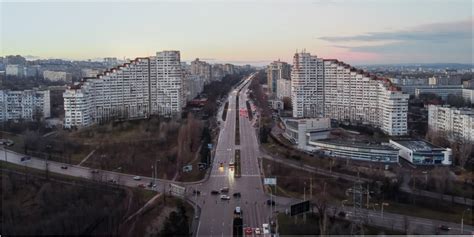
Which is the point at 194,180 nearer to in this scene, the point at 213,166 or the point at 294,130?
the point at 213,166

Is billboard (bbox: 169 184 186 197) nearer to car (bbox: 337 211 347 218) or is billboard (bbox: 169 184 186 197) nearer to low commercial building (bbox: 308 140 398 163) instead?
car (bbox: 337 211 347 218)

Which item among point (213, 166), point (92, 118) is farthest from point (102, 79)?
point (213, 166)

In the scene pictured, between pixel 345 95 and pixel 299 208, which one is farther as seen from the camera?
pixel 345 95

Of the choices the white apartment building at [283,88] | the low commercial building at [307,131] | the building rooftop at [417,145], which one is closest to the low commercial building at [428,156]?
the building rooftop at [417,145]

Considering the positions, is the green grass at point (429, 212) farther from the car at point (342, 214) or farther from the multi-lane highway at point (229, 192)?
the car at point (342, 214)

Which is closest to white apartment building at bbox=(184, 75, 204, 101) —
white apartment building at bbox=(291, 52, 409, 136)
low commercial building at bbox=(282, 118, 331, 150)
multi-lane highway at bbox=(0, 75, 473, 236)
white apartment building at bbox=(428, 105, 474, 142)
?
white apartment building at bbox=(291, 52, 409, 136)

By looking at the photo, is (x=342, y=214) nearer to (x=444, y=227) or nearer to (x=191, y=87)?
(x=444, y=227)

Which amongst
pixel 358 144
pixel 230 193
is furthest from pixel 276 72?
pixel 230 193
